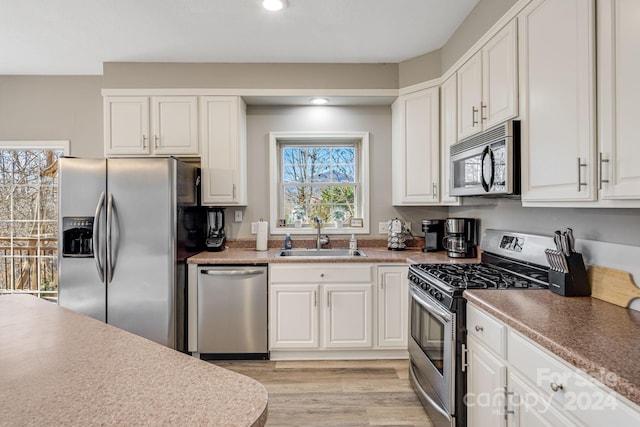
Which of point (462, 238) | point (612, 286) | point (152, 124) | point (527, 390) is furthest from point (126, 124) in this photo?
point (612, 286)

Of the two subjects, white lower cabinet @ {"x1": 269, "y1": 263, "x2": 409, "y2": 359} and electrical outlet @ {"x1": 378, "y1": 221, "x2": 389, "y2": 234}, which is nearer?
white lower cabinet @ {"x1": 269, "y1": 263, "x2": 409, "y2": 359}

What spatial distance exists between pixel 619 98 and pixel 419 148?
1.84 m

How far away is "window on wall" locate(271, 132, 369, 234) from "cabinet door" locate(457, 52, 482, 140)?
1.23 m

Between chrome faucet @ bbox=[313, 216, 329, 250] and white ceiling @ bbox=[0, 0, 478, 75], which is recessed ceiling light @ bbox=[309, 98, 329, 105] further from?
chrome faucet @ bbox=[313, 216, 329, 250]

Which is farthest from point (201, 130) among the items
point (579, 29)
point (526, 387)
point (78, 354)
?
point (526, 387)

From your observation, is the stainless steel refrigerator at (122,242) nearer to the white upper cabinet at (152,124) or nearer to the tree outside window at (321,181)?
the white upper cabinet at (152,124)

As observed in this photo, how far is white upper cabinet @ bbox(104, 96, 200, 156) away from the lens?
315cm

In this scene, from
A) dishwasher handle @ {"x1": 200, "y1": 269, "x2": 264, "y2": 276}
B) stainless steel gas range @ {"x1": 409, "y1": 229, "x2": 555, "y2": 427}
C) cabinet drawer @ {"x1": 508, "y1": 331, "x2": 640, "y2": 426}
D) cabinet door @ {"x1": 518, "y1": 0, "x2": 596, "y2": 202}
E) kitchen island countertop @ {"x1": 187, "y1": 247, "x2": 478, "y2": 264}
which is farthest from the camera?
dishwasher handle @ {"x1": 200, "y1": 269, "x2": 264, "y2": 276}

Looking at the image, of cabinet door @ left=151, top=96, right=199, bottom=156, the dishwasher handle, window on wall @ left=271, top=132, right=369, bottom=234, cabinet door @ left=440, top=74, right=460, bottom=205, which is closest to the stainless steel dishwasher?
the dishwasher handle

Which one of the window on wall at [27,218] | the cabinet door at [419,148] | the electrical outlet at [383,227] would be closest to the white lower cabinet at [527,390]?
the cabinet door at [419,148]

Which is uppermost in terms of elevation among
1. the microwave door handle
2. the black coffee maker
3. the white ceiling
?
the white ceiling

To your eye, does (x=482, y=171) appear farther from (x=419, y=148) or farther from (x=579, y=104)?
(x=419, y=148)

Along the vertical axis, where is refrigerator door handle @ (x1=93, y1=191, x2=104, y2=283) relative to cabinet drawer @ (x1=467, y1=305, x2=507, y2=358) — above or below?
above

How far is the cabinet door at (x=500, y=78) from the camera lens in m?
1.85
